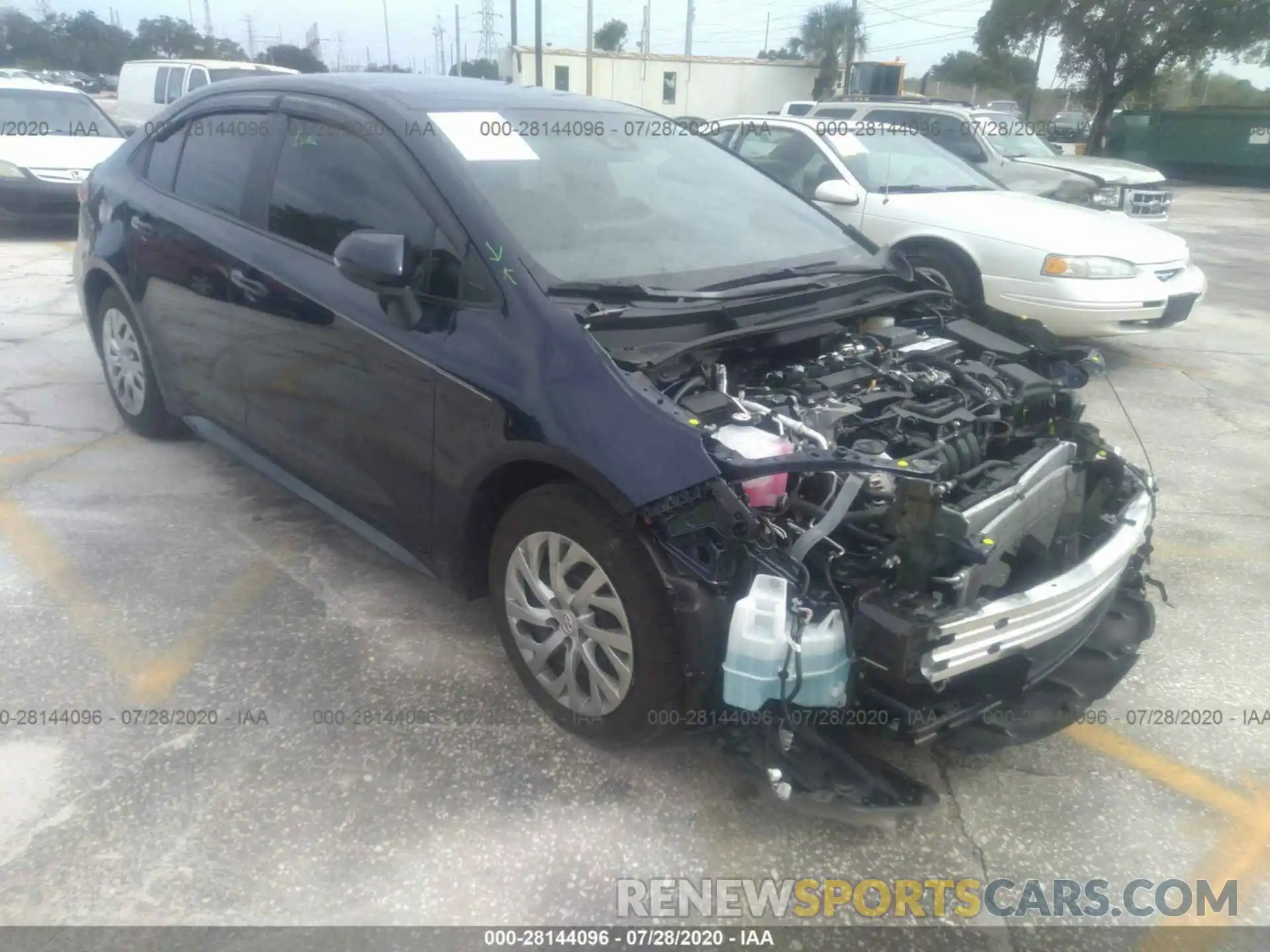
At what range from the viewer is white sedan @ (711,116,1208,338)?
6125mm

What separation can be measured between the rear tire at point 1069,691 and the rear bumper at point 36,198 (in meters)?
10.7

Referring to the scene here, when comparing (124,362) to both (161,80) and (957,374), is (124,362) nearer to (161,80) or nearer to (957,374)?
(957,374)

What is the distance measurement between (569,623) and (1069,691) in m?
1.41

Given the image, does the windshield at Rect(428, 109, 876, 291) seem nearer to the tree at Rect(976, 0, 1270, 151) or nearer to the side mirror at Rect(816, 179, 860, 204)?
the side mirror at Rect(816, 179, 860, 204)

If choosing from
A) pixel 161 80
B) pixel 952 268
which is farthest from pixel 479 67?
pixel 952 268

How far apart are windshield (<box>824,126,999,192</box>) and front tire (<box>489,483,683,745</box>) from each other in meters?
5.39

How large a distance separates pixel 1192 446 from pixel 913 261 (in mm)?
2250

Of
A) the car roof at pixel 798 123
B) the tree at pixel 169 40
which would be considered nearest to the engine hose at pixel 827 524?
the car roof at pixel 798 123

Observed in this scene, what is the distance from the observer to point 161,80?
49.9 feet

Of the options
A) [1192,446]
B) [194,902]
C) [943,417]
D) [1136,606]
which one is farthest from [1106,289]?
[194,902]

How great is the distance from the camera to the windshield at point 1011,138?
38.8 feet

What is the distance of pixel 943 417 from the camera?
8.71ft

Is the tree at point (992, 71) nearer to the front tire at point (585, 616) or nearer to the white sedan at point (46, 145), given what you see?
the white sedan at point (46, 145)

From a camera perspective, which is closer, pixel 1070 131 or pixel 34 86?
pixel 34 86
